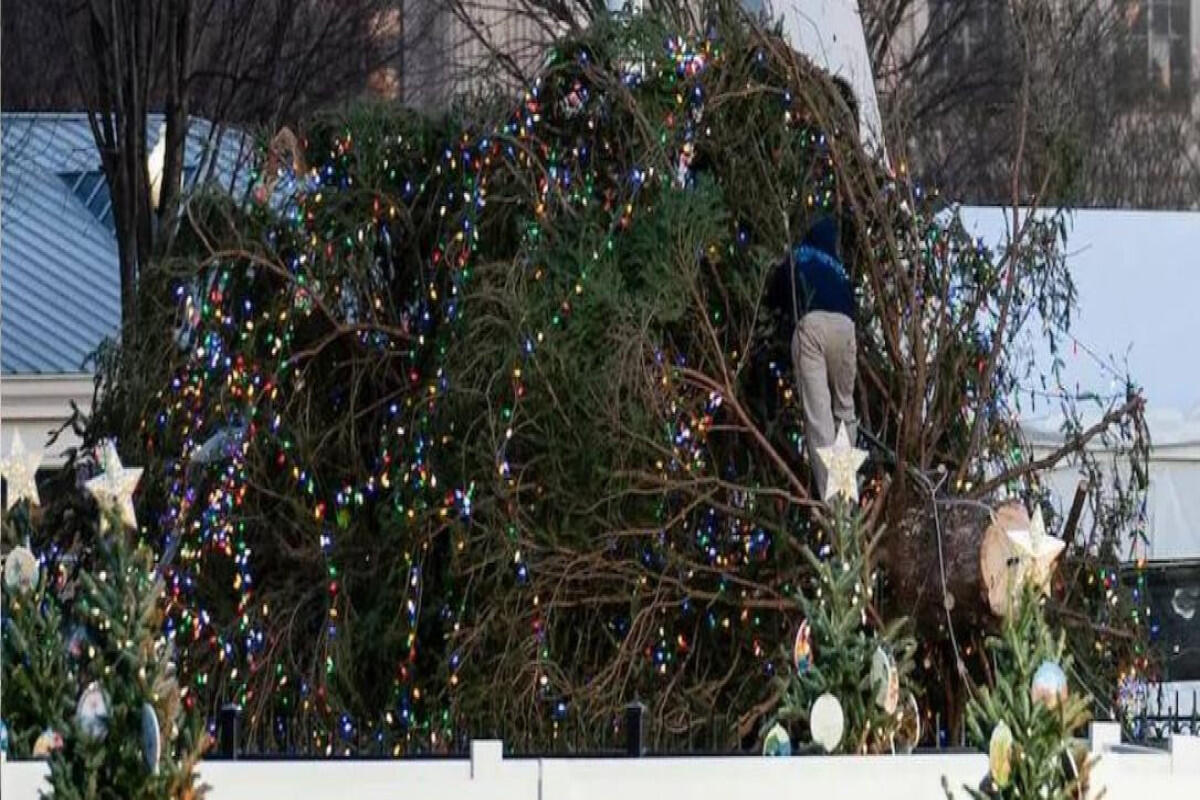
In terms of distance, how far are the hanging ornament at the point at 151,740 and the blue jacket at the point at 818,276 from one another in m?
4.52

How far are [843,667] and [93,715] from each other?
2.90 metres

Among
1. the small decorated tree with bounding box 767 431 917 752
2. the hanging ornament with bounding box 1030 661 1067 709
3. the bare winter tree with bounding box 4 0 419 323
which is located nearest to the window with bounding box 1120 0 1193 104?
the bare winter tree with bounding box 4 0 419 323

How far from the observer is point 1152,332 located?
62.0ft

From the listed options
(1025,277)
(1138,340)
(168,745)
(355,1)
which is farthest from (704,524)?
(355,1)

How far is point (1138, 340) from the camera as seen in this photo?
18859mm

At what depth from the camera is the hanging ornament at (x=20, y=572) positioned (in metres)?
11.6

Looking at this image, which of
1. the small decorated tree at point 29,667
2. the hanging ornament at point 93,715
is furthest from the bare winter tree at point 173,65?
→ the hanging ornament at point 93,715

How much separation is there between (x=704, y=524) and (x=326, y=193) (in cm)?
230

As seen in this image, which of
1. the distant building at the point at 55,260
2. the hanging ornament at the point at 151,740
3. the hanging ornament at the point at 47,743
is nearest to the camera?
the hanging ornament at the point at 151,740

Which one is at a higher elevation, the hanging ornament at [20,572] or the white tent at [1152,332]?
the white tent at [1152,332]

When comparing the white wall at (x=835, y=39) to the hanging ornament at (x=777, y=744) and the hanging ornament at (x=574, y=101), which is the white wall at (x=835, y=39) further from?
the hanging ornament at (x=777, y=744)

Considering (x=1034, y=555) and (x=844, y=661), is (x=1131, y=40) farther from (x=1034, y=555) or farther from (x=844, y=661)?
(x=1034, y=555)

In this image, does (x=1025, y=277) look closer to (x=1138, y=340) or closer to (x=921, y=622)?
(x=921, y=622)

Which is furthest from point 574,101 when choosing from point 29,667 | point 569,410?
point 29,667
